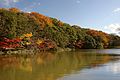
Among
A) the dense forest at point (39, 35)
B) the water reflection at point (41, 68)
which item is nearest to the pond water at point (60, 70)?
the water reflection at point (41, 68)

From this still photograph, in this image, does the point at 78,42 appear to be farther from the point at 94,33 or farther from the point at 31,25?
the point at 31,25

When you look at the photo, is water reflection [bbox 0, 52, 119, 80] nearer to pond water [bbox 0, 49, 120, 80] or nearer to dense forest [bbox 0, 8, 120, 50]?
pond water [bbox 0, 49, 120, 80]

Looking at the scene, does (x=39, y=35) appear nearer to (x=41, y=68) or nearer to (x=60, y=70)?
(x=41, y=68)

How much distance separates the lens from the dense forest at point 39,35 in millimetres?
44281

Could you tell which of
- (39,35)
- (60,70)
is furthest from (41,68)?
(39,35)

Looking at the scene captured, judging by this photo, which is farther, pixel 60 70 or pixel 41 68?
pixel 41 68

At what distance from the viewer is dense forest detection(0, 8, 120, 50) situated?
4428cm

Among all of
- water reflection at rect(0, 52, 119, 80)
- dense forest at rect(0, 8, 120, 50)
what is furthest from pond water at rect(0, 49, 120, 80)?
dense forest at rect(0, 8, 120, 50)

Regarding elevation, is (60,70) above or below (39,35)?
below

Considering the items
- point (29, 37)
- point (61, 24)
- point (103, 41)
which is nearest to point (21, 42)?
point (29, 37)

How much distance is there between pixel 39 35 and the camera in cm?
5875

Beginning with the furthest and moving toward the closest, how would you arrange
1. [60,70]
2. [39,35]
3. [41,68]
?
[39,35] < [41,68] < [60,70]

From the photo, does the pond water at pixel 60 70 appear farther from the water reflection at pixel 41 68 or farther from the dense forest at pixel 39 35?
the dense forest at pixel 39 35

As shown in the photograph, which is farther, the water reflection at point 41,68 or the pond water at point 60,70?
the water reflection at point 41,68
